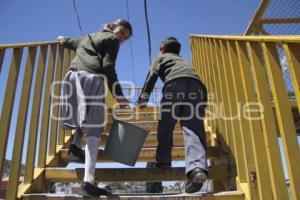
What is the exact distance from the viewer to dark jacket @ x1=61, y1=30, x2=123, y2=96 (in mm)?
2543

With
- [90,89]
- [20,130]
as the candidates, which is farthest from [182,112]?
[20,130]

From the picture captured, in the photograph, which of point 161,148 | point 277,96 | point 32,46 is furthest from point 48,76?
point 277,96

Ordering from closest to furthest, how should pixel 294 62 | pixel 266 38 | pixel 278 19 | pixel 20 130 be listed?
1. pixel 294 62
2. pixel 266 38
3. pixel 20 130
4. pixel 278 19

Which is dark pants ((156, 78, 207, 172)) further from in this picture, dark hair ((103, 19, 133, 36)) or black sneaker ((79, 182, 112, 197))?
black sneaker ((79, 182, 112, 197))

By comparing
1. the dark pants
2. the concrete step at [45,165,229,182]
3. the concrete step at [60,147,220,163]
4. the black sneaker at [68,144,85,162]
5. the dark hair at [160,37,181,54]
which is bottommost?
the concrete step at [45,165,229,182]

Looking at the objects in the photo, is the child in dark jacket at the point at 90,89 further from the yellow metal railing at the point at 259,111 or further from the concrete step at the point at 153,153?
the yellow metal railing at the point at 259,111

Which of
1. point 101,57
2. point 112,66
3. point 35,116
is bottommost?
point 35,116

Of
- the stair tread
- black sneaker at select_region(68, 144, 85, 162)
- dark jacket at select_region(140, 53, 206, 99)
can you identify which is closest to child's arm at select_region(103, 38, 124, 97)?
dark jacket at select_region(140, 53, 206, 99)

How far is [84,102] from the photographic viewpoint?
241cm

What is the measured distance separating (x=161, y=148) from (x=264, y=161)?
41.3 inches

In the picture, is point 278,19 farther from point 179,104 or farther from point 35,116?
point 35,116

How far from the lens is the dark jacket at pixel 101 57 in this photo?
2543 millimetres

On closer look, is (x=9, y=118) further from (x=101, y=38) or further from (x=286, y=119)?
(x=286, y=119)

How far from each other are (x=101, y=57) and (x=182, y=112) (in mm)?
777
